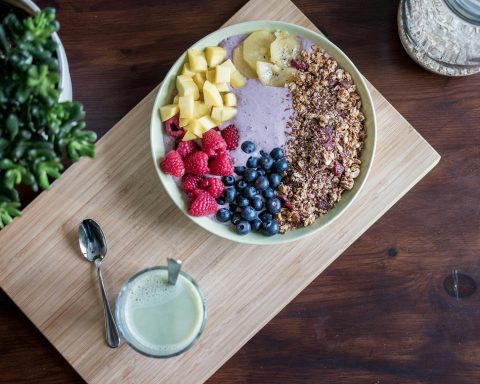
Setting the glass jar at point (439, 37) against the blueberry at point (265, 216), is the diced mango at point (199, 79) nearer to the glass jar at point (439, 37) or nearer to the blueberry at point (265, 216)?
the blueberry at point (265, 216)

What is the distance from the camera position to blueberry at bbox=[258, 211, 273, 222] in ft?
4.42

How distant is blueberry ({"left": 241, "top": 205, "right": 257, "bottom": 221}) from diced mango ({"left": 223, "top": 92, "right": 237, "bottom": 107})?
215mm

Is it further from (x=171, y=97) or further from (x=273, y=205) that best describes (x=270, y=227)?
(x=171, y=97)

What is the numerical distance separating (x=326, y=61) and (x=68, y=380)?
89 centimetres

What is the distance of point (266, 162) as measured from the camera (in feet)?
4.40

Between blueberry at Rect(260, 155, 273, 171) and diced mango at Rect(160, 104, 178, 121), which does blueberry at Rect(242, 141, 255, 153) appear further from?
diced mango at Rect(160, 104, 178, 121)

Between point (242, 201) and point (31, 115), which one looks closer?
point (31, 115)

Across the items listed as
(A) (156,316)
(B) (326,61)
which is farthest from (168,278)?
(B) (326,61)

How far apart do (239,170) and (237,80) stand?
191mm

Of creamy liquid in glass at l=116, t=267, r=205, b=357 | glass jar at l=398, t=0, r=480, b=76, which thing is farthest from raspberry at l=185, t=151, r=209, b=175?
glass jar at l=398, t=0, r=480, b=76

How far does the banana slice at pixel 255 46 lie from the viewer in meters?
1.38

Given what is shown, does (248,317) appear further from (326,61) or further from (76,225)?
(326,61)

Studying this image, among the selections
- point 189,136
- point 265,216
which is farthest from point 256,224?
point 189,136

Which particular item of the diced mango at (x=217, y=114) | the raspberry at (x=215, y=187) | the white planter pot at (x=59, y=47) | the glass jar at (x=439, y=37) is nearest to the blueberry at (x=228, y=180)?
the raspberry at (x=215, y=187)
